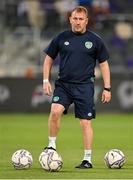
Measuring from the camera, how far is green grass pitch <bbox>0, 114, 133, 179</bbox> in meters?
10.5

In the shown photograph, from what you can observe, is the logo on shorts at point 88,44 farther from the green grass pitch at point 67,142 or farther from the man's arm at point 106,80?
the green grass pitch at point 67,142

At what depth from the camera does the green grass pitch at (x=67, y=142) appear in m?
10.5

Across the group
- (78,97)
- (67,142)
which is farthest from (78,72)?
(67,142)

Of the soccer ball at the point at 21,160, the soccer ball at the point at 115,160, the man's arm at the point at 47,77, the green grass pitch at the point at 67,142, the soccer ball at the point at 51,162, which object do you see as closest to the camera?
the green grass pitch at the point at 67,142

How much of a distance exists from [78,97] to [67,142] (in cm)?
516

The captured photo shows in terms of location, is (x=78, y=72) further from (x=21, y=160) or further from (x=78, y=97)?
(x=21, y=160)

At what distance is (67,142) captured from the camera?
16641 mm

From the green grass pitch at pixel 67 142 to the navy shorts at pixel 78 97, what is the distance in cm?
82

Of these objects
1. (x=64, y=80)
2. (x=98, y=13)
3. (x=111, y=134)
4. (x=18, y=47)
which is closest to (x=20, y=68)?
(x=18, y=47)

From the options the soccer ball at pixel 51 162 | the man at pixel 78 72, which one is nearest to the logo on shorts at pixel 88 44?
the man at pixel 78 72

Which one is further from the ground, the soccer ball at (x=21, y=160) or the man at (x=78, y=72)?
the man at (x=78, y=72)

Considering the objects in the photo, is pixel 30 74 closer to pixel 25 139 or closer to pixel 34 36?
pixel 34 36

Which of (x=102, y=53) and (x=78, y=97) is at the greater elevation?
(x=102, y=53)

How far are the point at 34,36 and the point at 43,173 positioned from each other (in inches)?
642
